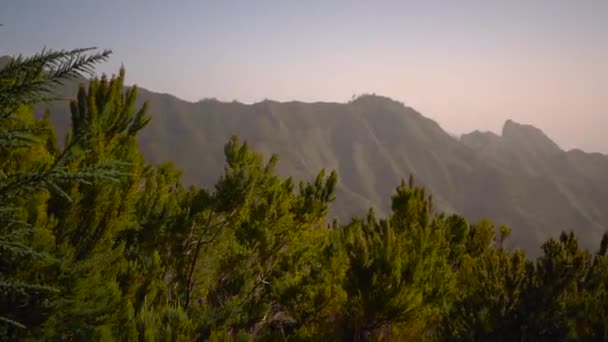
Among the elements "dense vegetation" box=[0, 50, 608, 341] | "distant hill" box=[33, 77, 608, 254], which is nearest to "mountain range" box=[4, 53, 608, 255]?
"distant hill" box=[33, 77, 608, 254]

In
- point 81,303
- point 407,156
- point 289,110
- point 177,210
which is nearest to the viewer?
point 81,303

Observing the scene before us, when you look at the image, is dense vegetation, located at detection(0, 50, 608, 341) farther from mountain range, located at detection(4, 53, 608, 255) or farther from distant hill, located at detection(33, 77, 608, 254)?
distant hill, located at detection(33, 77, 608, 254)

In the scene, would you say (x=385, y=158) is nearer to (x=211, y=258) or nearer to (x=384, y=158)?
(x=384, y=158)

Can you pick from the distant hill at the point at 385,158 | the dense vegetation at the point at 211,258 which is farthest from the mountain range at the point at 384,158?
the dense vegetation at the point at 211,258

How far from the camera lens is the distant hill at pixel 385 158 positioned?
399ft

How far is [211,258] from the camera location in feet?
34.7

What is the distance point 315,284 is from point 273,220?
91.8 inches

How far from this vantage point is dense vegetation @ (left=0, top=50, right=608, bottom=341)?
381 centimetres

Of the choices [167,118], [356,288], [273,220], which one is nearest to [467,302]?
[356,288]

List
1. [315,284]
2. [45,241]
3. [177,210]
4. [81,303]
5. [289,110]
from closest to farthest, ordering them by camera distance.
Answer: [45,241] < [81,303] < [177,210] < [315,284] < [289,110]

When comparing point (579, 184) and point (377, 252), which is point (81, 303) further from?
point (579, 184)

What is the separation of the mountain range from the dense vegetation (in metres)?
94.2

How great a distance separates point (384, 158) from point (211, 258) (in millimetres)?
147093

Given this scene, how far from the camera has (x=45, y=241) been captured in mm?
4672
